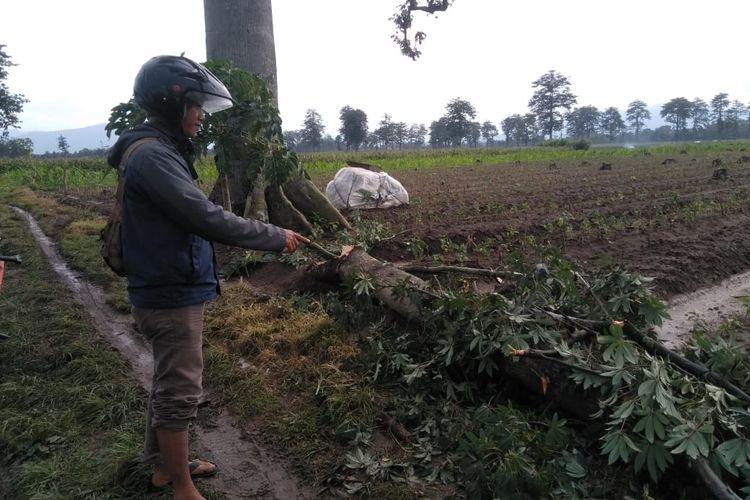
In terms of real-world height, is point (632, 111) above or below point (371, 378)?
above

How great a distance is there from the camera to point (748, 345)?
3.71m

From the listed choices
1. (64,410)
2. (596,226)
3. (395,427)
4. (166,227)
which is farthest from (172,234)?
(596,226)

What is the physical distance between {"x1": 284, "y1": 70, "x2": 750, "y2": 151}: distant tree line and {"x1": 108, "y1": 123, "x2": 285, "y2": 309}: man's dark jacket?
73.3 m

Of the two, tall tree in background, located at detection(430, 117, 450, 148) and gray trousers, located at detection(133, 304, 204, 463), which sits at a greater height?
tall tree in background, located at detection(430, 117, 450, 148)

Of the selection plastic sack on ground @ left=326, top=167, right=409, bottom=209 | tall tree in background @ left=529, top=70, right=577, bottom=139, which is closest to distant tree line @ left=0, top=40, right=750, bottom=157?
tall tree in background @ left=529, top=70, right=577, bottom=139

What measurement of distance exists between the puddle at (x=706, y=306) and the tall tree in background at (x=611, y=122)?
12073 centimetres

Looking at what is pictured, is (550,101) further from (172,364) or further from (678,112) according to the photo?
(172,364)

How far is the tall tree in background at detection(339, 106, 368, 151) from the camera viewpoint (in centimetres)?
7944

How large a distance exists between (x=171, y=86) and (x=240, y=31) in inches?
179

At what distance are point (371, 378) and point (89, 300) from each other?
11.0 ft

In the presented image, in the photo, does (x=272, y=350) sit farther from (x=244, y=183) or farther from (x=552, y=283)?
(x=244, y=183)

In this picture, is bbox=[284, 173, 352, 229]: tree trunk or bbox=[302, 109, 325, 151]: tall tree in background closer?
bbox=[284, 173, 352, 229]: tree trunk

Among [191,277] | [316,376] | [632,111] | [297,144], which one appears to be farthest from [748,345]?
[632,111]

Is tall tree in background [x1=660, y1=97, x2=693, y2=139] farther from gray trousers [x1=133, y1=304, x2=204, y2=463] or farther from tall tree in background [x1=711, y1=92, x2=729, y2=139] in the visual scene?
gray trousers [x1=133, y1=304, x2=204, y2=463]
